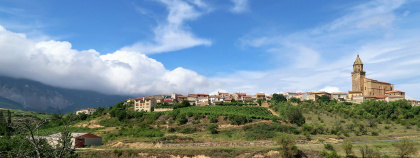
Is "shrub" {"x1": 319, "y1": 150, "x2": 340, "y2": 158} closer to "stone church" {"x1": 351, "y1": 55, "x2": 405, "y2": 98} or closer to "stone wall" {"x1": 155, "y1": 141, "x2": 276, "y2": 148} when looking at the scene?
"stone wall" {"x1": 155, "y1": 141, "x2": 276, "y2": 148}

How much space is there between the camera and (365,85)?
405ft

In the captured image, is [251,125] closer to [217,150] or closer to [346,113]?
[217,150]

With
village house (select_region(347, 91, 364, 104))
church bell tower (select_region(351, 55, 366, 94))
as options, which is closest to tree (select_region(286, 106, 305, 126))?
village house (select_region(347, 91, 364, 104))

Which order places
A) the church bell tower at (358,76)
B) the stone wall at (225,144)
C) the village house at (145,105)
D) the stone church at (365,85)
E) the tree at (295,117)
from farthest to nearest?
1. the church bell tower at (358,76)
2. the stone church at (365,85)
3. the village house at (145,105)
4. the tree at (295,117)
5. the stone wall at (225,144)

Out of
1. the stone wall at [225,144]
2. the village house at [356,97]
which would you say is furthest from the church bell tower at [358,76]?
the stone wall at [225,144]

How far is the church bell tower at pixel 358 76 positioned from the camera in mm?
125062

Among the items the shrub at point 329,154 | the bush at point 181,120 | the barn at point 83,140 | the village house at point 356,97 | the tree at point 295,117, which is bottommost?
the barn at point 83,140

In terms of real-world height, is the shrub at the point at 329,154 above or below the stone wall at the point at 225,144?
above

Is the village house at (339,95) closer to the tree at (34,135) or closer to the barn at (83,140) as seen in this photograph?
the barn at (83,140)

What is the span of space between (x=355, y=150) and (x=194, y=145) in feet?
81.8

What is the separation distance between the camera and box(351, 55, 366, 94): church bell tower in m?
125

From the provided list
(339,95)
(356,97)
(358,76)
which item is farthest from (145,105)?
(358,76)

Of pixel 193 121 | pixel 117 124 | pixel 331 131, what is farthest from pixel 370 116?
pixel 117 124

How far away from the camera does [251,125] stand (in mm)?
59438
